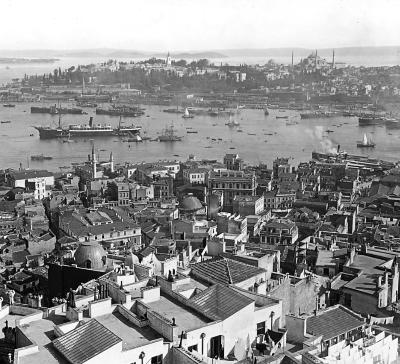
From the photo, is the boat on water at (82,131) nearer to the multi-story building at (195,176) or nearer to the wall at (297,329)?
the multi-story building at (195,176)

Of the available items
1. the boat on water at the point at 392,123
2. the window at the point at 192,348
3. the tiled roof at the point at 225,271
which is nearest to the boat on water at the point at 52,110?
the boat on water at the point at 392,123

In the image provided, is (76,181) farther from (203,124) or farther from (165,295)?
(203,124)

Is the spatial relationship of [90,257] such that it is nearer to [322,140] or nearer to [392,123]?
[322,140]

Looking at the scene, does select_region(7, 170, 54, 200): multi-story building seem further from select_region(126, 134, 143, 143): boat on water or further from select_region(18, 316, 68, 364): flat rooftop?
select_region(126, 134, 143, 143): boat on water

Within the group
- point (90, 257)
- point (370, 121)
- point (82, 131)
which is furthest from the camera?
point (370, 121)

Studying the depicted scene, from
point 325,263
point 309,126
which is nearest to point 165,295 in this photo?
point 325,263

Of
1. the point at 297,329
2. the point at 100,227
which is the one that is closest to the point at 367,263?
the point at 297,329

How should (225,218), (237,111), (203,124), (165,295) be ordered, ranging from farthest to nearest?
(237,111)
(203,124)
(225,218)
(165,295)
